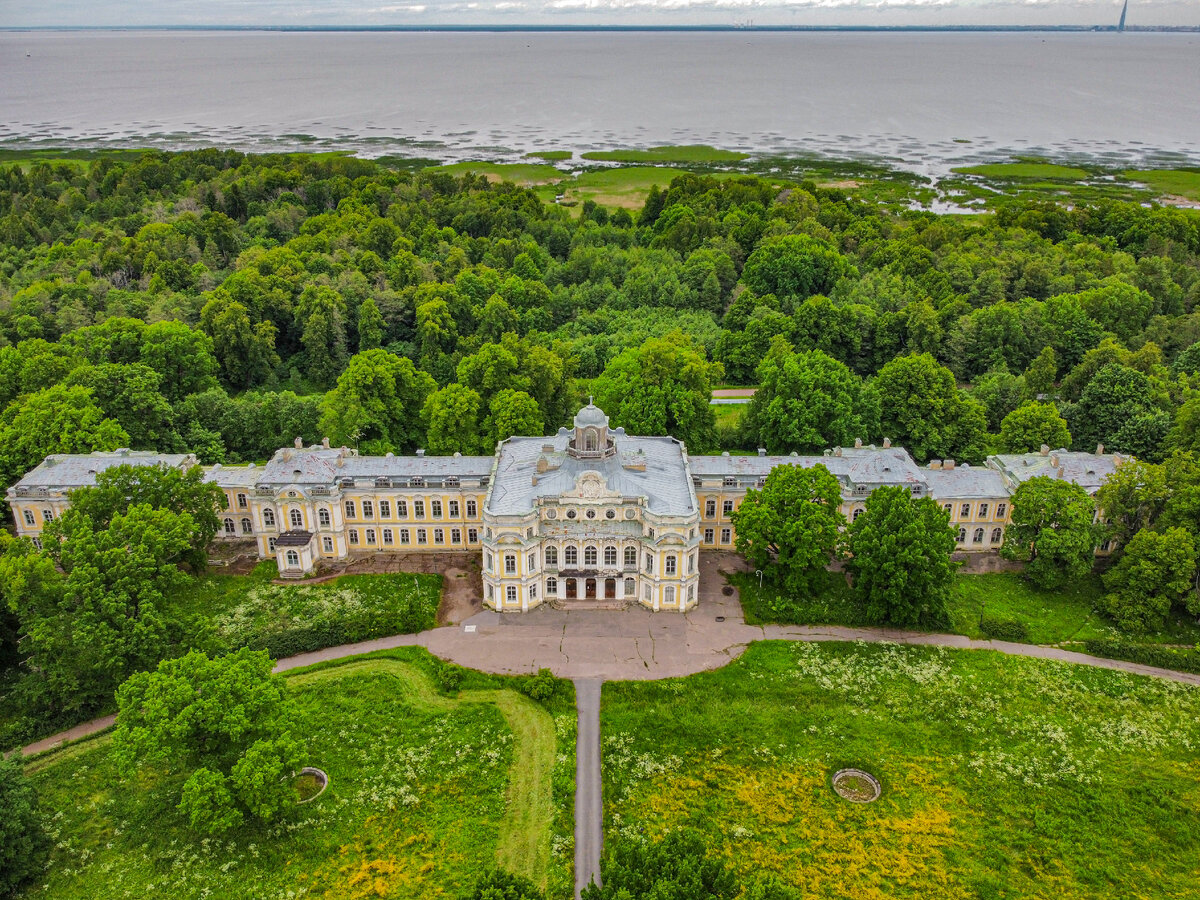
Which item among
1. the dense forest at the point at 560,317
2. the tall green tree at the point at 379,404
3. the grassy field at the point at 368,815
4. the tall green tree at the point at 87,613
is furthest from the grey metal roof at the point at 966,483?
the tall green tree at the point at 87,613

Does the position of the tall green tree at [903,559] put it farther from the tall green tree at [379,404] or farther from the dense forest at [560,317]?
the tall green tree at [379,404]

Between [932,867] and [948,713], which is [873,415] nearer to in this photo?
[948,713]

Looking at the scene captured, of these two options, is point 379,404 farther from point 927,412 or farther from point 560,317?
point 927,412

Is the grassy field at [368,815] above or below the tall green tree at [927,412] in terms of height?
below

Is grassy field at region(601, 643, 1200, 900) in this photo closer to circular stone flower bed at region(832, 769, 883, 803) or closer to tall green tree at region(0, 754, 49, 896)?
circular stone flower bed at region(832, 769, 883, 803)

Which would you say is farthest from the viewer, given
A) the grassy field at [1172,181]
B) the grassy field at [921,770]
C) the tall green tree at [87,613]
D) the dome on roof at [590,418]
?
the grassy field at [1172,181]

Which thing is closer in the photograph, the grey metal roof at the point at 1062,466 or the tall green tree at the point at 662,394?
the grey metal roof at the point at 1062,466

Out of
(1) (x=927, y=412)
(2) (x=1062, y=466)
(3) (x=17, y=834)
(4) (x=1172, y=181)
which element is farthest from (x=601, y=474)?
(4) (x=1172, y=181)

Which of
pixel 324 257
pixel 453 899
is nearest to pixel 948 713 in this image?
pixel 453 899
